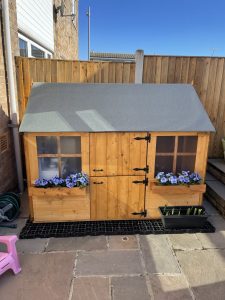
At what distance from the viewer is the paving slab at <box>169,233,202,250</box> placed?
314cm

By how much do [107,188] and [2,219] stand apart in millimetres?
1678

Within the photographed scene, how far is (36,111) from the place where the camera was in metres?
3.39

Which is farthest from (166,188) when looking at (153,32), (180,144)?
(153,32)

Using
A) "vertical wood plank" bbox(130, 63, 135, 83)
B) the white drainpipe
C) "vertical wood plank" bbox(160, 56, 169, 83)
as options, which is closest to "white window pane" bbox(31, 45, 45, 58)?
the white drainpipe

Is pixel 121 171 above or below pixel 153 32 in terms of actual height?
below

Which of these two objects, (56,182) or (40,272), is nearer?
(40,272)

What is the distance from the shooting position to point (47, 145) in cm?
336

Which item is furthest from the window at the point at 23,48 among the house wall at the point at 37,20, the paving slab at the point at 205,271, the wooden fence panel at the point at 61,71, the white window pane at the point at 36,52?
the paving slab at the point at 205,271

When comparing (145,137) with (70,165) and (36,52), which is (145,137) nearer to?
(70,165)

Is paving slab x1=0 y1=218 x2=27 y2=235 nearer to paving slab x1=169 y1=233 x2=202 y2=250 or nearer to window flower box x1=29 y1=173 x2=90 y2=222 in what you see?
window flower box x1=29 y1=173 x2=90 y2=222

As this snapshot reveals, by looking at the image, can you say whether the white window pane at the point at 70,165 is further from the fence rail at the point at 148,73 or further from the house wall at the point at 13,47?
the fence rail at the point at 148,73

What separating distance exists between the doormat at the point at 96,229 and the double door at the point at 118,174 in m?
0.12

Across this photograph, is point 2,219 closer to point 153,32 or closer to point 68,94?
point 68,94

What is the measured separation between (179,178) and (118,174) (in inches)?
36.9
